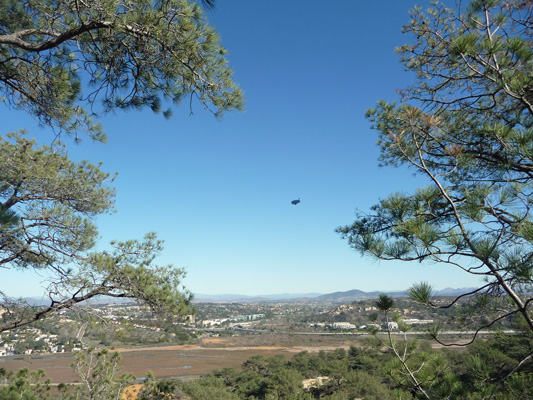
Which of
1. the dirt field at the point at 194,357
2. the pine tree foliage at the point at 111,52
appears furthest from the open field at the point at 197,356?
the pine tree foliage at the point at 111,52

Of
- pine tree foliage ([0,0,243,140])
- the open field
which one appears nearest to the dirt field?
the open field

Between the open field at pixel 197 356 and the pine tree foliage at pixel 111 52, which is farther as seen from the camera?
the open field at pixel 197 356

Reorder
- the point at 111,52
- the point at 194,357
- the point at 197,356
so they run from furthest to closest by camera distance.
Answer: the point at 197,356 < the point at 194,357 < the point at 111,52

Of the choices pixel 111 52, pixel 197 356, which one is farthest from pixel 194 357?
pixel 111 52

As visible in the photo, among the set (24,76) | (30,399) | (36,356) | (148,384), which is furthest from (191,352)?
(24,76)

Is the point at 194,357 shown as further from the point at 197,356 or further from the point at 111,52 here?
the point at 111,52

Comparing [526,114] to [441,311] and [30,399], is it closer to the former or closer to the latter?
[441,311]

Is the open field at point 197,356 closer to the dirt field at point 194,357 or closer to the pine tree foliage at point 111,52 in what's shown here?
the dirt field at point 194,357
